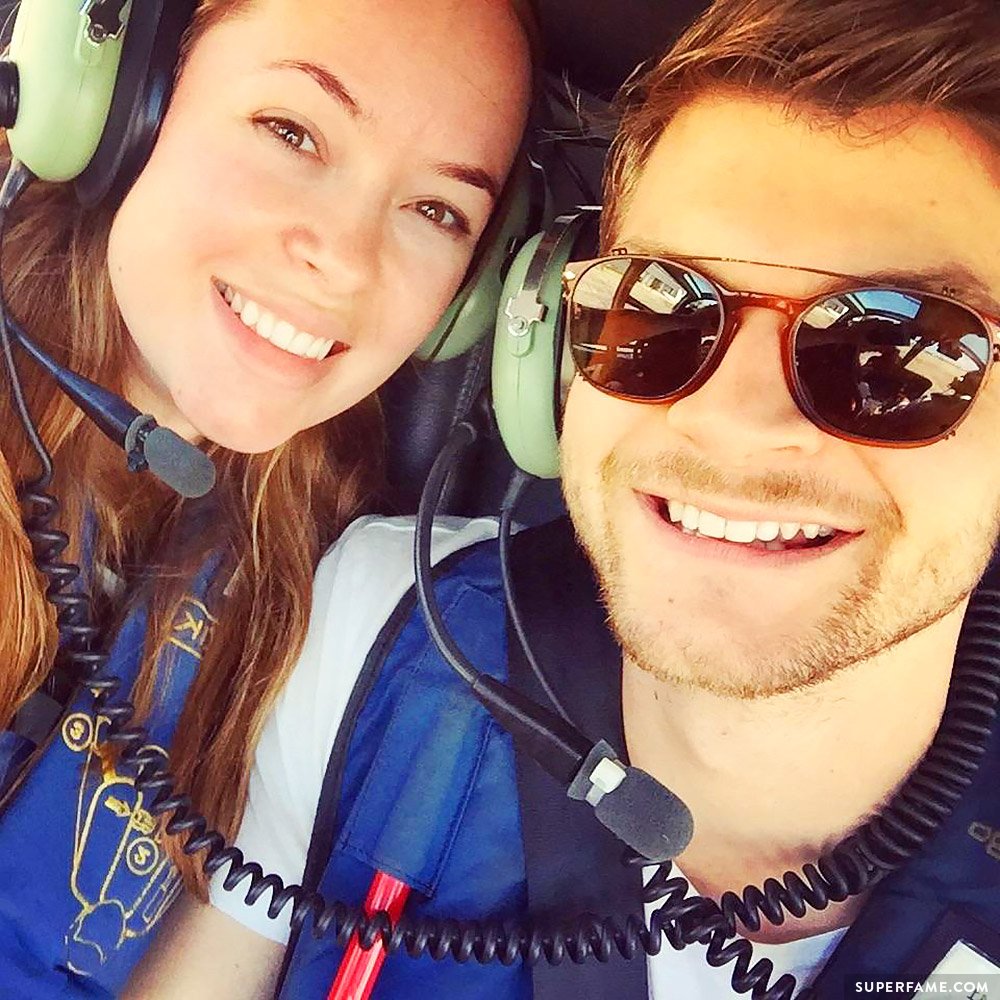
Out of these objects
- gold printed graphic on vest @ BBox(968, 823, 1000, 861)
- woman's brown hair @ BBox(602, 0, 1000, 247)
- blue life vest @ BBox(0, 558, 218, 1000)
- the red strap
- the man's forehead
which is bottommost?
blue life vest @ BBox(0, 558, 218, 1000)

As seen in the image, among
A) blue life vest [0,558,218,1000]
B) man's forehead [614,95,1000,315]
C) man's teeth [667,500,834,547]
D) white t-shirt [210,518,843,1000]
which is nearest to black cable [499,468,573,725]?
white t-shirt [210,518,843,1000]

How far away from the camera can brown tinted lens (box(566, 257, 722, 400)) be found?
934 mm

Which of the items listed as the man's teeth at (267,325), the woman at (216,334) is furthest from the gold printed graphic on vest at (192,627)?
the man's teeth at (267,325)

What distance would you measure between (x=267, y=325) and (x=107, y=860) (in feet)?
2.18

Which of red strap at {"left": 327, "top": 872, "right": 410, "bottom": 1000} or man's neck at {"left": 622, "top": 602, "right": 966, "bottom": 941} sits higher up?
man's neck at {"left": 622, "top": 602, "right": 966, "bottom": 941}

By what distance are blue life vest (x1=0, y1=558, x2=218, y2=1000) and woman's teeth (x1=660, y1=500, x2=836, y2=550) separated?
714 millimetres

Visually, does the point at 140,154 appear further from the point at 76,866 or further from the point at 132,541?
the point at 76,866

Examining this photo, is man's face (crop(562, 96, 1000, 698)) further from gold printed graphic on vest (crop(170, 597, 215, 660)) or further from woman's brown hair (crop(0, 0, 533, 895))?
gold printed graphic on vest (crop(170, 597, 215, 660))

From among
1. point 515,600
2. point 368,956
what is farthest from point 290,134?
point 368,956

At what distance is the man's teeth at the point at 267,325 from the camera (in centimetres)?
121

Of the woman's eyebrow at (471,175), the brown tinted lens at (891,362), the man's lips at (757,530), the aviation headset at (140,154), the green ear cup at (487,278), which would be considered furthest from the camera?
the green ear cup at (487,278)

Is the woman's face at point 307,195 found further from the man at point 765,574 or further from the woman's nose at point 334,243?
the man at point 765,574

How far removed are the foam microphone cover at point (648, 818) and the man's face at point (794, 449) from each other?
0.12 metres

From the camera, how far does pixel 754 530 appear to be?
99cm
